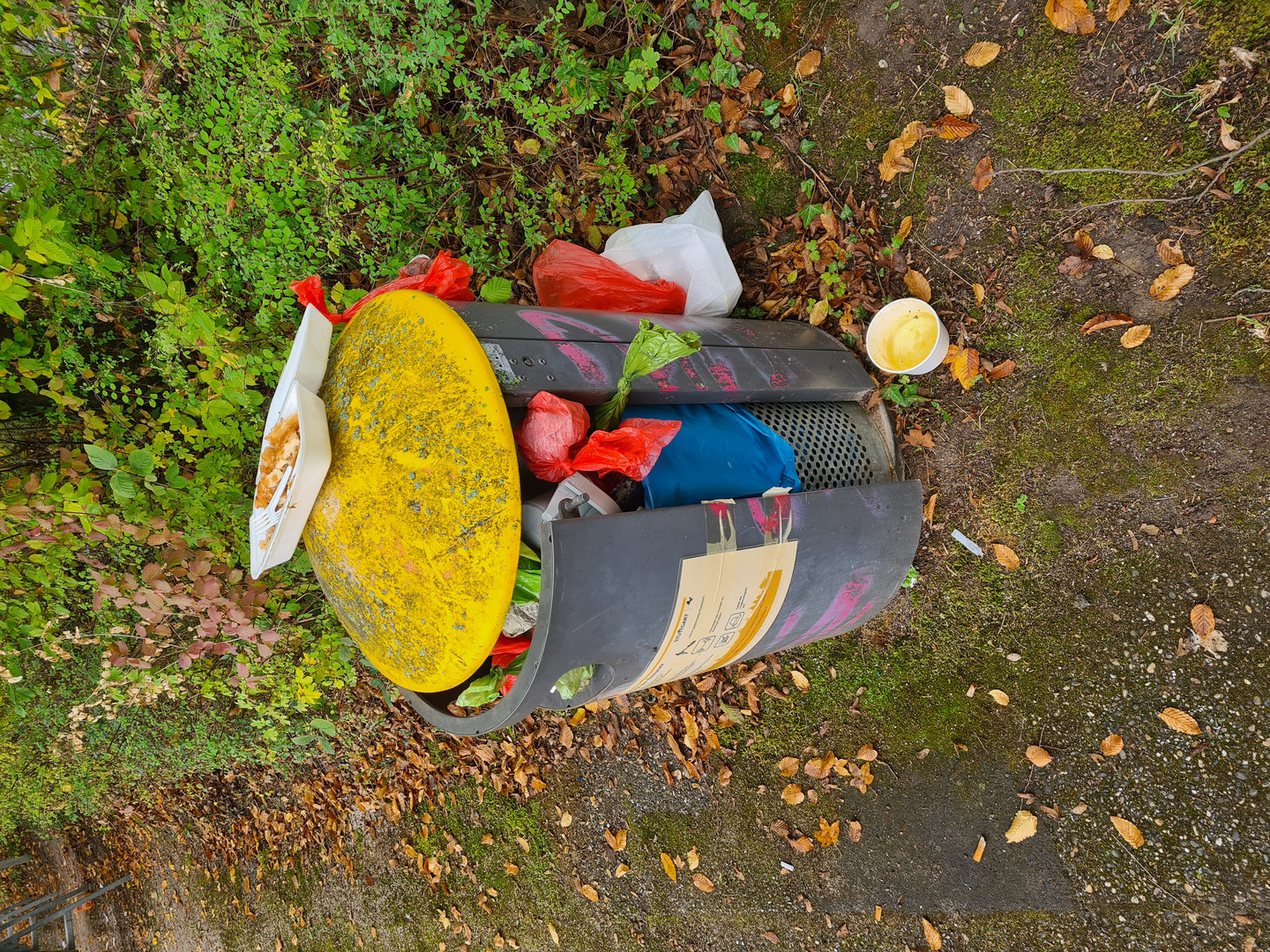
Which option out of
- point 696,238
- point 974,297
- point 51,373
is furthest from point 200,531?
point 974,297

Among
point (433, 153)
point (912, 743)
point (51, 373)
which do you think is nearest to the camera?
point (912, 743)

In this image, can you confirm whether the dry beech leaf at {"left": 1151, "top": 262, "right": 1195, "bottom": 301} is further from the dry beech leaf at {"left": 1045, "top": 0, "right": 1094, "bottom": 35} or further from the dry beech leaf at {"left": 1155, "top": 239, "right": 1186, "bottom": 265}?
the dry beech leaf at {"left": 1045, "top": 0, "right": 1094, "bottom": 35}

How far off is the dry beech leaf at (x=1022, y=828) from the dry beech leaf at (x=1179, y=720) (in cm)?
55

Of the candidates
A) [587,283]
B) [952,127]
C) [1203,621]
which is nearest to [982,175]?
[952,127]

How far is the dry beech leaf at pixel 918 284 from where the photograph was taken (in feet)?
8.36

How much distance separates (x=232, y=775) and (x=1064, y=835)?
5.67m

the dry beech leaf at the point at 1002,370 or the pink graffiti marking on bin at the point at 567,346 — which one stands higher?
the pink graffiti marking on bin at the point at 567,346

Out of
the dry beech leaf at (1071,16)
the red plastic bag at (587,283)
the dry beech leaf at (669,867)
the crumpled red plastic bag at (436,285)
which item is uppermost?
the dry beech leaf at (1071,16)

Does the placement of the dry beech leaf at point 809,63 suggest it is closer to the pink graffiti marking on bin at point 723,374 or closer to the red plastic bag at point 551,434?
the pink graffiti marking on bin at point 723,374

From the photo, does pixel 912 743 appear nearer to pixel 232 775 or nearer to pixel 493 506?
pixel 493 506

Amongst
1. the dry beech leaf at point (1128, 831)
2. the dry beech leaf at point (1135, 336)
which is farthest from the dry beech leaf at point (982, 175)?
the dry beech leaf at point (1128, 831)

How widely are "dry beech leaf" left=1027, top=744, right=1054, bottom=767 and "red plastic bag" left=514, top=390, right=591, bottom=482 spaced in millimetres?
1932

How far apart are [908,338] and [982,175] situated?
2.03ft

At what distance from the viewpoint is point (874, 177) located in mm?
2670
